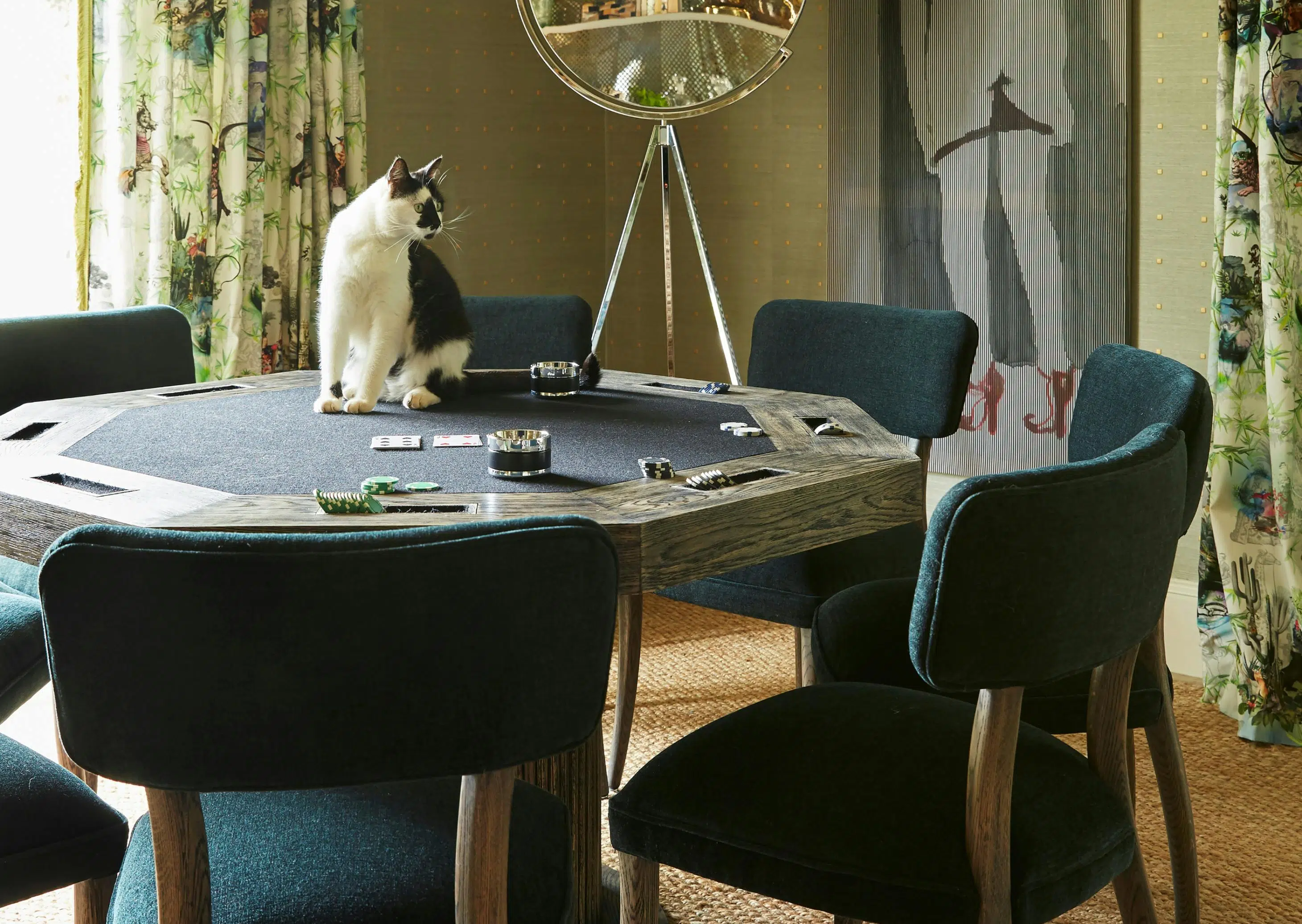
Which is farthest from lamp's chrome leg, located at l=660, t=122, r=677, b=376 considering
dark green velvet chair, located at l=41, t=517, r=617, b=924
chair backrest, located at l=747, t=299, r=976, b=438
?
dark green velvet chair, located at l=41, t=517, r=617, b=924

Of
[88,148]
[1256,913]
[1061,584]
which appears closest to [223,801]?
[1061,584]

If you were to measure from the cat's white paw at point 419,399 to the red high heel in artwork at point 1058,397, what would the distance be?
178 centimetres

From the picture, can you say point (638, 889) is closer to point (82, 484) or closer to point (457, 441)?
point (457, 441)

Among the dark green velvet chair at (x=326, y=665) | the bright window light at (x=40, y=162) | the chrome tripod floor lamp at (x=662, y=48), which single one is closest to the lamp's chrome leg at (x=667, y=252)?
the chrome tripod floor lamp at (x=662, y=48)

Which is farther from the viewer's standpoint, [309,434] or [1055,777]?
[309,434]

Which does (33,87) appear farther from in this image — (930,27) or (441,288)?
(930,27)

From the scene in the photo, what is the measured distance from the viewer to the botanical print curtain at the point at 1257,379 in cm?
253

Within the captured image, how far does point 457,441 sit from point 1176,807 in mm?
1108

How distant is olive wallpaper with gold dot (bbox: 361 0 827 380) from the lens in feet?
12.3

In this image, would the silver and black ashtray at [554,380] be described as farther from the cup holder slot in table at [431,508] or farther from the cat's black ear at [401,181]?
the cup holder slot in table at [431,508]

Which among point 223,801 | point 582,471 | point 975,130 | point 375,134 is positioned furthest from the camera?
point 375,134

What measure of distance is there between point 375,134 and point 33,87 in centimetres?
92

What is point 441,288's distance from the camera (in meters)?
2.09

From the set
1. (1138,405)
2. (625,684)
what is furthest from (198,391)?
(1138,405)
